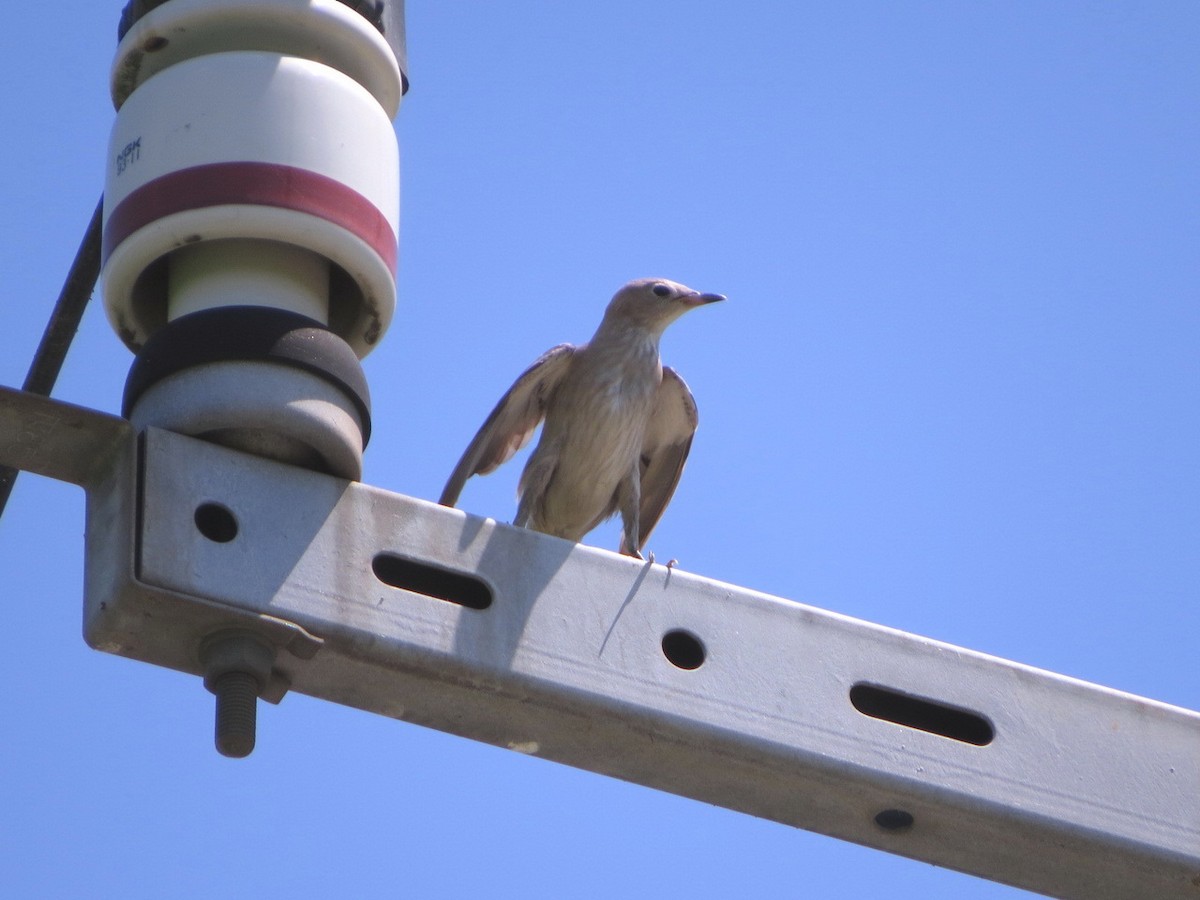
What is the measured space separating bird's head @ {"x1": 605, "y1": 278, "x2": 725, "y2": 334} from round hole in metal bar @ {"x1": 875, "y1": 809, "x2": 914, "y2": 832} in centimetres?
452

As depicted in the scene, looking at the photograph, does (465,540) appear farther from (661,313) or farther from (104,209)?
(661,313)

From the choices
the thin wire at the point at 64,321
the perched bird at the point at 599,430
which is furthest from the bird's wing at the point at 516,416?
the thin wire at the point at 64,321

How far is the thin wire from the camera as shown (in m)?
3.28

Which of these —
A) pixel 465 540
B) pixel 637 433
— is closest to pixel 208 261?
pixel 465 540

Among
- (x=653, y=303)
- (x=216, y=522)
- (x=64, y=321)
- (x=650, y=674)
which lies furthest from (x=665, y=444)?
(x=216, y=522)

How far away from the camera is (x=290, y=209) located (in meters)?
2.94

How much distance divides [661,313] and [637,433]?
0.69 metres

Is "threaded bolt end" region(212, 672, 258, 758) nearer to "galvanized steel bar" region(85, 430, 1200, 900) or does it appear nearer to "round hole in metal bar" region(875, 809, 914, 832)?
"galvanized steel bar" region(85, 430, 1200, 900)

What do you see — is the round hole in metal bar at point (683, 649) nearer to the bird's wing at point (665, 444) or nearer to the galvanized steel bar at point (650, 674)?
the galvanized steel bar at point (650, 674)

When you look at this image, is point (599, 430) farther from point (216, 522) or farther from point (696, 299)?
point (216, 522)

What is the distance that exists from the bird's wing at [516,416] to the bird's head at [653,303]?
0.44 metres

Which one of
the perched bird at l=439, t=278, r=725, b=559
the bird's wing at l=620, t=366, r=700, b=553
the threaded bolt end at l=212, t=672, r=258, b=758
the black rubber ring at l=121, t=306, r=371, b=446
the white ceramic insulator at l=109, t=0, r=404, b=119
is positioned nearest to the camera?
the threaded bolt end at l=212, t=672, r=258, b=758

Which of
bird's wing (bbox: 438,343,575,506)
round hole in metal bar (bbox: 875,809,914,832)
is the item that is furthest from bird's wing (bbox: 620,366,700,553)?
round hole in metal bar (bbox: 875,809,914,832)

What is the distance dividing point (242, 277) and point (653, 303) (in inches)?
173
